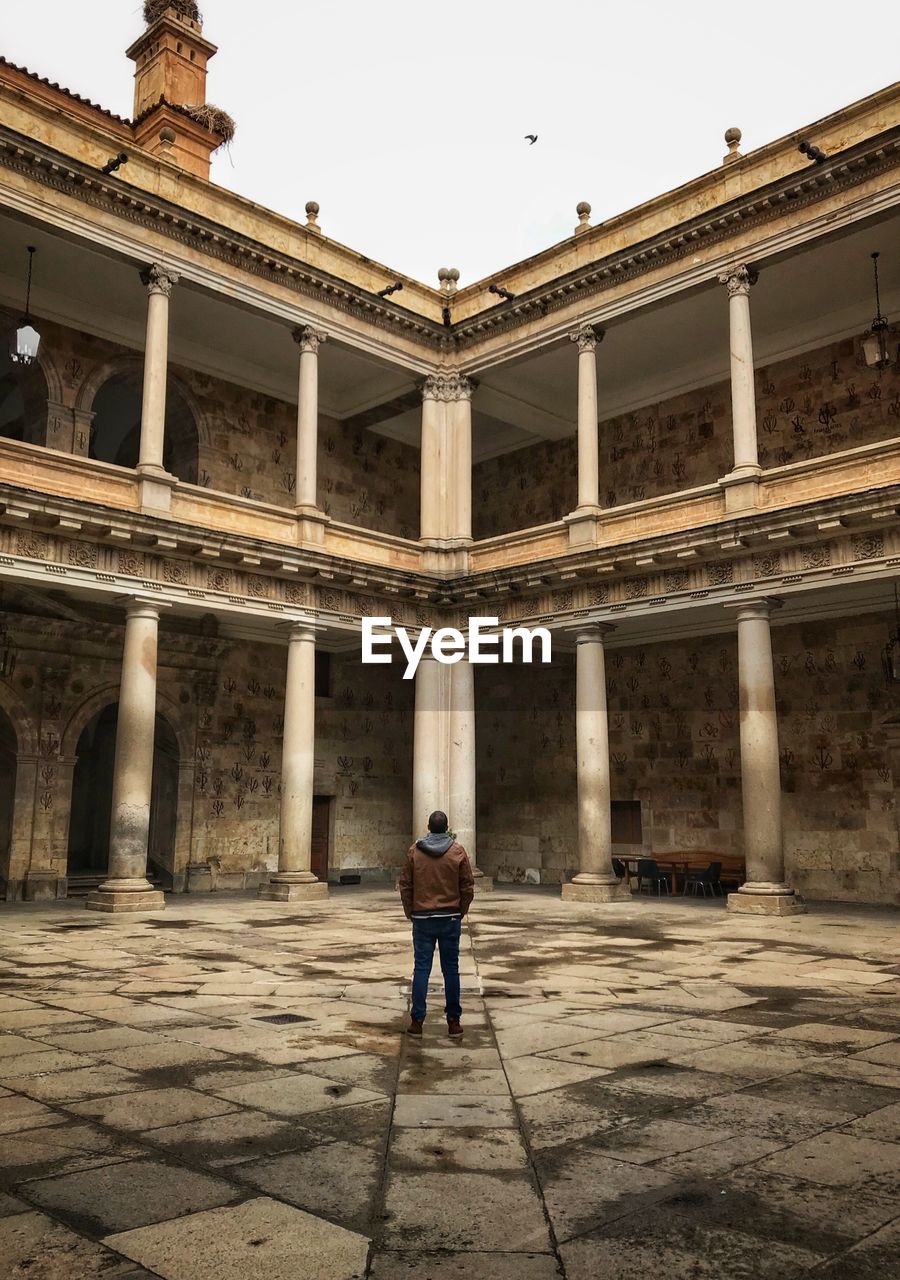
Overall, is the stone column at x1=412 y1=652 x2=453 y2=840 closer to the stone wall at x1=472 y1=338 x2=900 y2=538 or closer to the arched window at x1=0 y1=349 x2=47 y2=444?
the stone wall at x1=472 y1=338 x2=900 y2=538

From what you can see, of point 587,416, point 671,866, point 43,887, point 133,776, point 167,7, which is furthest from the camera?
point 167,7

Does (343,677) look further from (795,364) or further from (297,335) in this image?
(795,364)

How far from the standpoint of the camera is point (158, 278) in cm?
1617

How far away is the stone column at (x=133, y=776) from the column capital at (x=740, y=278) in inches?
395

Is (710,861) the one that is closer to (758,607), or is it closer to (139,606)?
(758,607)

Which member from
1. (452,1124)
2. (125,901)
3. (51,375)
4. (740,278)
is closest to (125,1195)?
(452,1124)

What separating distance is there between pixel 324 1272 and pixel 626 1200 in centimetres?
114

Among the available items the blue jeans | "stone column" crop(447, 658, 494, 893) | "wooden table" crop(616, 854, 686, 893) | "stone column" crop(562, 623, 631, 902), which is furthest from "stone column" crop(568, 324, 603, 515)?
the blue jeans

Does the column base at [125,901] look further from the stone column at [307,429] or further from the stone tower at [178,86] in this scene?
the stone tower at [178,86]

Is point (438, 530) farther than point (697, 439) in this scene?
No

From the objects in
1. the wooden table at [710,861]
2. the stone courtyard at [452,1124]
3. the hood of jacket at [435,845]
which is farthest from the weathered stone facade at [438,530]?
the hood of jacket at [435,845]

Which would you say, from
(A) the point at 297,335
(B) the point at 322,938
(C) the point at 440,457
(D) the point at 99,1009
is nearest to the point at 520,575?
(C) the point at 440,457

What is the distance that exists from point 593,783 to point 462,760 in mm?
2826

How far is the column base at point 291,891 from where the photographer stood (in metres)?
16.5
